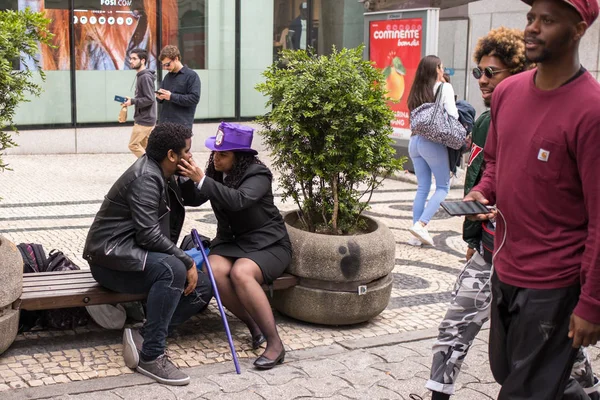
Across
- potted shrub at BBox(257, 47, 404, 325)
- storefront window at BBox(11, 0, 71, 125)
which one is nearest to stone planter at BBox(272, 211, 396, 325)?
potted shrub at BBox(257, 47, 404, 325)

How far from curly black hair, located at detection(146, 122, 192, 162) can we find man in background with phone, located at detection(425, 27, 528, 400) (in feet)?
5.68

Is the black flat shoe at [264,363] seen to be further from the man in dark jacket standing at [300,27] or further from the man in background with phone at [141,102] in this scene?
the man in dark jacket standing at [300,27]

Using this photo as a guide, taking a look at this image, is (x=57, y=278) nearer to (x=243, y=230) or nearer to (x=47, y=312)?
(x=47, y=312)

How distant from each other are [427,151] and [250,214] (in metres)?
3.14

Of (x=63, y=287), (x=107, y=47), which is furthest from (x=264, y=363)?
(x=107, y=47)

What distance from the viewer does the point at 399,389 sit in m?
4.38

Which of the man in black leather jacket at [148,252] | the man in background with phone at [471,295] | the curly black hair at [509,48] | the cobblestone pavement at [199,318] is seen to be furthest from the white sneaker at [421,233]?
the curly black hair at [509,48]

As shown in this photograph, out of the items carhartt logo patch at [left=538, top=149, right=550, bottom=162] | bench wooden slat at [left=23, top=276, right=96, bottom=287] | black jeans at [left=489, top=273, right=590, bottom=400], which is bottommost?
bench wooden slat at [left=23, top=276, right=96, bottom=287]

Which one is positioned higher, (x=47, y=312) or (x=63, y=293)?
(x=63, y=293)

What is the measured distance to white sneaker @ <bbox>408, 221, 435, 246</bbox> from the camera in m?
7.80

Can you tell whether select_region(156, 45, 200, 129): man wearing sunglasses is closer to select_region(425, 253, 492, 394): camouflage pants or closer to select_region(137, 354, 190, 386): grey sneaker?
select_region(137, 354, 190, 386): grey sneaker

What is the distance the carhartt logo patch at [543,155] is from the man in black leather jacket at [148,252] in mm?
2306

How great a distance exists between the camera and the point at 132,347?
454 centimetres

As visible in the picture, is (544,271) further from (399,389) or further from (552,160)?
(399,389)
